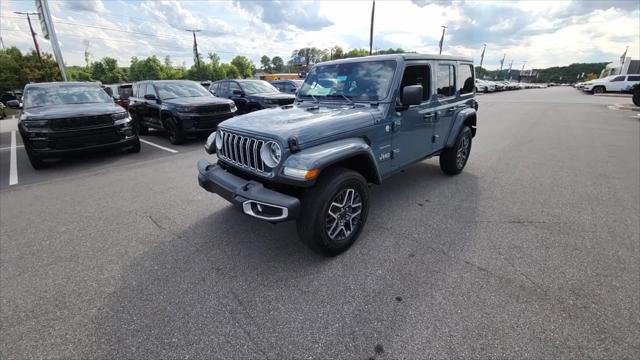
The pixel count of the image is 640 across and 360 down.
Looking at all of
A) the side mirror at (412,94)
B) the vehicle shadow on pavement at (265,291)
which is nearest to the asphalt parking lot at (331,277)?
the vehicle shadow on pavement at (265,291)

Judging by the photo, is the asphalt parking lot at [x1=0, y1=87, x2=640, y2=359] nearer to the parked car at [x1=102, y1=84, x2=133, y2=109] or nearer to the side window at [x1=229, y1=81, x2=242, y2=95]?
the side window at [x1=229, y1=81, x2=242, y2=95]

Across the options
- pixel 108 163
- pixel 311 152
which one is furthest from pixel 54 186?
pixel 311 152

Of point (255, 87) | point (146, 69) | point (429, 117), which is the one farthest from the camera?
point (146, 69)

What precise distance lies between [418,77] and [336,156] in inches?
76.0

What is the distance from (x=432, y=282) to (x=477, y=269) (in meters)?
0.51

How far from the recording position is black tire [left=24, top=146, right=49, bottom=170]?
5590 mm

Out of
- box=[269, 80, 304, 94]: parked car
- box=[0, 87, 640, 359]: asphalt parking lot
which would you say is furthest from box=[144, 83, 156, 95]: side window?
box=[269, 80, 304, 94]: parked car

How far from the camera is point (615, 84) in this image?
91.1ft

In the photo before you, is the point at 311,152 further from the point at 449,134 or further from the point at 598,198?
the point at 598,198

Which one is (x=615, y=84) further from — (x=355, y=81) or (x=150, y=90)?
(x=150, y=90)

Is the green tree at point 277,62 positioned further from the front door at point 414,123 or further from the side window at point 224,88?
the front door at point 414,123

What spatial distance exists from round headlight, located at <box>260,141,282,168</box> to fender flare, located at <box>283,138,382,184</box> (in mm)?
114

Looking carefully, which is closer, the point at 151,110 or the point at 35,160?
the point at 35,160

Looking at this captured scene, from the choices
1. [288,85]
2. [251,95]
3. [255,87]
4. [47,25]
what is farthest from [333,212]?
[47,25]
